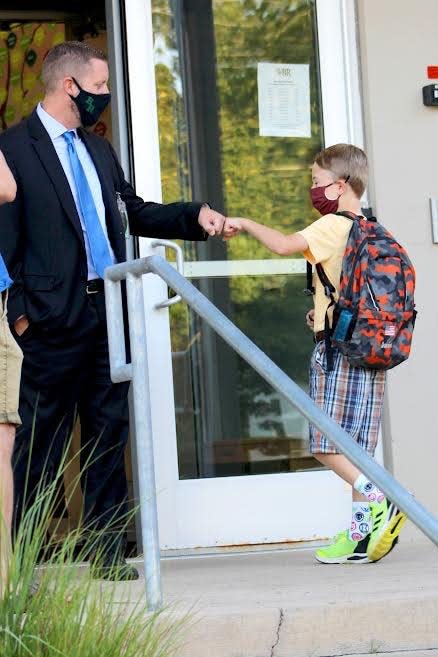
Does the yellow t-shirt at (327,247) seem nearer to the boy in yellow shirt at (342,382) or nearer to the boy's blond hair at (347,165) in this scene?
the boy in yellow shirt at (342,382)

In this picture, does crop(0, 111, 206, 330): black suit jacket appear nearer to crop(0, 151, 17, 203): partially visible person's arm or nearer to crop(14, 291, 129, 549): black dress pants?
crop(14, 291, 129, 549): black dress pants

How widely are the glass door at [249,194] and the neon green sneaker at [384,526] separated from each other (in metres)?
0.69

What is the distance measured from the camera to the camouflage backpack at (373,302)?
438 cm

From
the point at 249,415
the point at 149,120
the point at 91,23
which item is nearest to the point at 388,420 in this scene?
the point at 249,415

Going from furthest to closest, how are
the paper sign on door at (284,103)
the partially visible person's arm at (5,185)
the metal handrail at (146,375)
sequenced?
the paper sign on door at (284,103) < the partially visible person's arm at (5,185) < the metal handrail at (146,375)

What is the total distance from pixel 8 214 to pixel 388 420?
182cm

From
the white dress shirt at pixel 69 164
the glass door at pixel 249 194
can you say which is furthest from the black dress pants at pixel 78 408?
the glass door at pixel 249 194

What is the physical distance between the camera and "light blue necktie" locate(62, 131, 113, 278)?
173 inches

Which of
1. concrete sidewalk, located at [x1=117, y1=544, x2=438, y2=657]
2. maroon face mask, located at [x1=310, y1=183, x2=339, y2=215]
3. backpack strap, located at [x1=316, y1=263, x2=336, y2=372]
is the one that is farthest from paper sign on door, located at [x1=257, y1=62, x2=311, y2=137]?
concrete sidewalk, located at [x1=117, y1=544, x2=438, y2=657]

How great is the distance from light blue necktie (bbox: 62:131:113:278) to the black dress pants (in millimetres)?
127

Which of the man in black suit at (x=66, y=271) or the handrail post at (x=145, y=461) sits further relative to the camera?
the man in black suit at (x=66, y=271)

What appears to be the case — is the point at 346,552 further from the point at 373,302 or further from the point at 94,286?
the point at 94,286

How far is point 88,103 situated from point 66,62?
0.17 meters

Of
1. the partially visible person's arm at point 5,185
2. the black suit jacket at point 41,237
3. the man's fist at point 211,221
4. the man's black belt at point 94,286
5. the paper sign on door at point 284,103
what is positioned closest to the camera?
the partially visible person's arm at point 5,185
